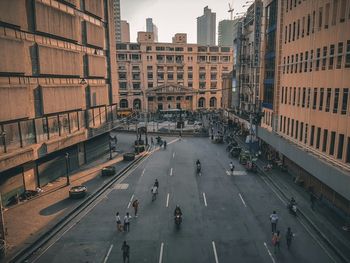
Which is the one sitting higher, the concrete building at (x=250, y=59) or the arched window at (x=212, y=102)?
the concrete building at (x=250, y=59)

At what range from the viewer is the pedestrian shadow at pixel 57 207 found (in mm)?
24750

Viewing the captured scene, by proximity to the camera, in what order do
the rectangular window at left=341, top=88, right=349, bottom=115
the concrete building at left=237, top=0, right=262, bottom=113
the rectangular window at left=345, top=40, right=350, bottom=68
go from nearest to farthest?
the rectangular window at left=345, top=40, right=350, bottom=68 < the rectangular window at left=341, top=88, right=349, bottom=115 < the concrete building at left=237, top=0, right=262, bottom=113

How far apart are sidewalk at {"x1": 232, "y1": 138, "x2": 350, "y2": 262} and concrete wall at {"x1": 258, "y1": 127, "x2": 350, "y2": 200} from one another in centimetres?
257

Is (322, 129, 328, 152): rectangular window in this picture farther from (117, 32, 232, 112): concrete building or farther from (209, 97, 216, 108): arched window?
(209, 97, 216, 108): arched window

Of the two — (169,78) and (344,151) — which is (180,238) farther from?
(169,78)

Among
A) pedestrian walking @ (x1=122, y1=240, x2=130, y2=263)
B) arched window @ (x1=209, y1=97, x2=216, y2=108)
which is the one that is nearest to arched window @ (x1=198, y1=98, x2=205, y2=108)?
arched window @ (x1=209, y1=97, x2=216, y2=108)

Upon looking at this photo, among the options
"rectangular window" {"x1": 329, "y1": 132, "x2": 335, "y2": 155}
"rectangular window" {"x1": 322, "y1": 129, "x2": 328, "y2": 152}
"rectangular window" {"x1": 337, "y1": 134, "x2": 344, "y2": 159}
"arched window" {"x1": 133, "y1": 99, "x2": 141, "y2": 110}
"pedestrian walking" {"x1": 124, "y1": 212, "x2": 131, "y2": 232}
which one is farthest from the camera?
"arched window" {"x1": 133, "y1": 99, "x2": 141, "y2": 110}

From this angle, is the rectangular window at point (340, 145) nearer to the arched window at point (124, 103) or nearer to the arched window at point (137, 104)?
the arched window at point (137, 104)

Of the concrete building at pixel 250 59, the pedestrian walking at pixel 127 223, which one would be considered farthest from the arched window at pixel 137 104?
the pedestrian walking at pixel 127 223

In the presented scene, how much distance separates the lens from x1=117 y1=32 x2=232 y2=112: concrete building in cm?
10944

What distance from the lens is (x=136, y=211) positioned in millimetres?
24391

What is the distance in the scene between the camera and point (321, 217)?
23469 mm

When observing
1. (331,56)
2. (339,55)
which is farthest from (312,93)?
(339,55)

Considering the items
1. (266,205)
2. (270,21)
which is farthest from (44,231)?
(270,21)
